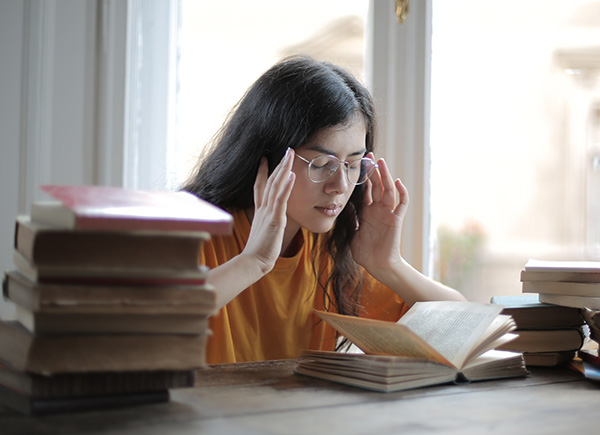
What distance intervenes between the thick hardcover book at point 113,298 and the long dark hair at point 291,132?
767 mm

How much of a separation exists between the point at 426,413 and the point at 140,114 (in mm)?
1970

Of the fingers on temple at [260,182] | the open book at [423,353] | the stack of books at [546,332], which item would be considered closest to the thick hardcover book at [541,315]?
the stack of books at [546,332]

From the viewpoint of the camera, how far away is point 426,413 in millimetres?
884

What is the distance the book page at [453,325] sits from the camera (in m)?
1.07

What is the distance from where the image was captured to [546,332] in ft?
4.20

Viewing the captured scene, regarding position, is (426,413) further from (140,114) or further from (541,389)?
(140,114)

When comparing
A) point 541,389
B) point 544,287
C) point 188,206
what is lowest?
point 541,389

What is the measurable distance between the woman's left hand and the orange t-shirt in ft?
0.37

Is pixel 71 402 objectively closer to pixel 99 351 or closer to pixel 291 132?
pixel 99 351

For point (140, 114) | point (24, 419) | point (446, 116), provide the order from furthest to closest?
point (140, 114)
point (446, 116)
point (24, 419)

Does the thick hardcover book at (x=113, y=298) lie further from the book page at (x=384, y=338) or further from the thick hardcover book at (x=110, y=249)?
the book page at (x=384, y=338)

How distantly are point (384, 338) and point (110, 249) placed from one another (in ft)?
1.54

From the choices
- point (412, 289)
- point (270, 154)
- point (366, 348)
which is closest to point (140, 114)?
point (270, 154)

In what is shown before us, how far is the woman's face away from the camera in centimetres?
154
